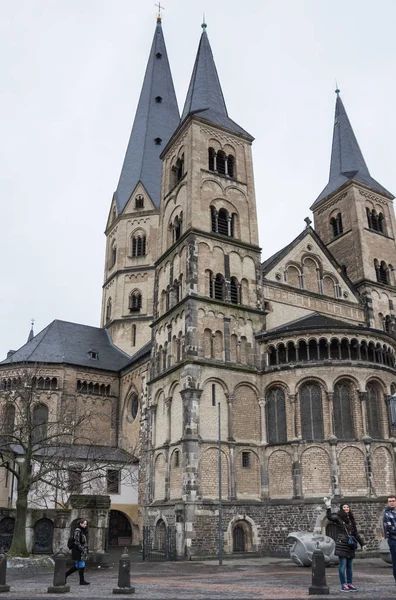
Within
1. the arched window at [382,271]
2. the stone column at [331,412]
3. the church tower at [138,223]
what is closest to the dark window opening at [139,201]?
the church tower at [138,223]

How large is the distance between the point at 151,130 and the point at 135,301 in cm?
1967

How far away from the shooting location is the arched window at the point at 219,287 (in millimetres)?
33344

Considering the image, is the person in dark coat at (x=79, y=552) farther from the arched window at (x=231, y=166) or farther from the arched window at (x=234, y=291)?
the arched window at (x=231, y=166)

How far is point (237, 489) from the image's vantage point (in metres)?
29.3

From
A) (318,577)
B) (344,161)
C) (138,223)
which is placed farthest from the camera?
(138,223)

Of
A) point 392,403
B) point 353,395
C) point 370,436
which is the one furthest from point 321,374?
point 392,403

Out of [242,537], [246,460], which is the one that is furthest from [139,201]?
[242,537]

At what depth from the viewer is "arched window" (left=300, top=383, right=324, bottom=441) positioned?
29.3 meters

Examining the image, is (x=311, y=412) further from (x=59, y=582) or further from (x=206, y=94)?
(x=206, y=94)

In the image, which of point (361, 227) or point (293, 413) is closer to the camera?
point (293, 413)

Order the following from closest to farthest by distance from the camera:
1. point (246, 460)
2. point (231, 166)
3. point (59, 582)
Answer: point (59, 582) < point (246, 460) < point (231, 166)

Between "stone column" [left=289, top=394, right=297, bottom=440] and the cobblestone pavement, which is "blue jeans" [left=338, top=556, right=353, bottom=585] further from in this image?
"stone column" [left=289, top=394, right=297, bottom=440]

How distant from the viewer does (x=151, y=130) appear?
60.0 m

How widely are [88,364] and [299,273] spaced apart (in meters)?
18.7
